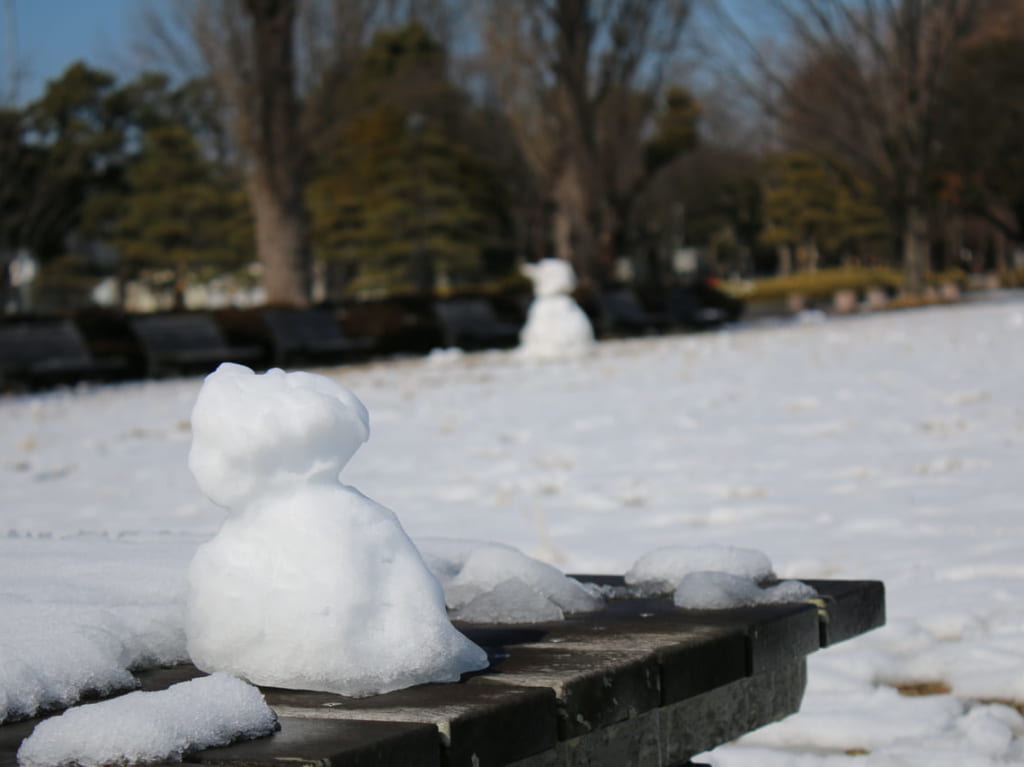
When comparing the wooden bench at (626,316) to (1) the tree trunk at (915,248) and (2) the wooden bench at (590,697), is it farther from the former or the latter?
(2) the wooden bench at (590,697)

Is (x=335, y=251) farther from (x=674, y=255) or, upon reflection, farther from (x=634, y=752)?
(x=634, y=752)

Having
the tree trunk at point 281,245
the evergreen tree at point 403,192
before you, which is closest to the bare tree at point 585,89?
the tree trunk at point 281,245

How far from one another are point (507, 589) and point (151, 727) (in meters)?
1.19

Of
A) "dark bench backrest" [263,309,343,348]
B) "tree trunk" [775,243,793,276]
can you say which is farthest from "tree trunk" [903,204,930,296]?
"tree trunk" [775,243,793,276]

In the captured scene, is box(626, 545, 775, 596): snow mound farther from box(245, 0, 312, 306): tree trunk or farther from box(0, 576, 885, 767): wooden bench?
box(245, 0, 312, 306): tree trunk

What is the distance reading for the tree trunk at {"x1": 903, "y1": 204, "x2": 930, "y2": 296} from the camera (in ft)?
96.1

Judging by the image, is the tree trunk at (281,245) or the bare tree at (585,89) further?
the bare tree at (585,89)

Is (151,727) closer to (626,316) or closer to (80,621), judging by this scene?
(80,621)

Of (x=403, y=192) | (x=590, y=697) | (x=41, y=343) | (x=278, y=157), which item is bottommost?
(x=590, y=697)

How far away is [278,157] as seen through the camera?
2058 centimetres

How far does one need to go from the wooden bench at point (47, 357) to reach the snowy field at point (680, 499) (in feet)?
3.62

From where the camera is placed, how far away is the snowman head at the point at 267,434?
227 centimetres

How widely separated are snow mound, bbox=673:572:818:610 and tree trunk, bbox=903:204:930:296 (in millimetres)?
27706

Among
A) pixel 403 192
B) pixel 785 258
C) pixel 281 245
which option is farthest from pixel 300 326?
pixel 785 258
